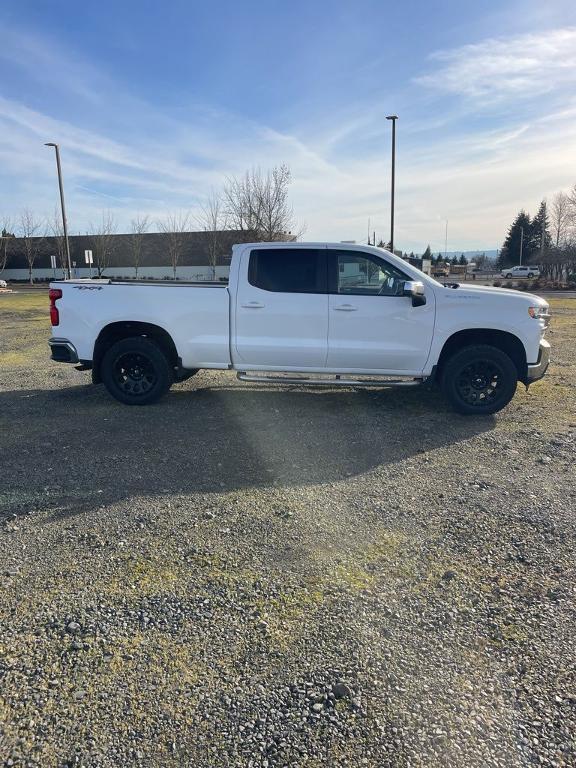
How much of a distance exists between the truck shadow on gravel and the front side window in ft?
4.88

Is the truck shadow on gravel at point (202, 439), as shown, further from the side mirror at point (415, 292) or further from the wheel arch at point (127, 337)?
the side mirror at point (415, 292)

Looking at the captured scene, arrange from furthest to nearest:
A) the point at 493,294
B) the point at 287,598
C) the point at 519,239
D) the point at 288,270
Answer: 1. the point at 519,239
2. the point at 288,270
3. the point at 493,294
4. the point at 287,598

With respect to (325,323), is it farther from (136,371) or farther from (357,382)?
(136,371)

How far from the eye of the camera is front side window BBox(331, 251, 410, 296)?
629 cm

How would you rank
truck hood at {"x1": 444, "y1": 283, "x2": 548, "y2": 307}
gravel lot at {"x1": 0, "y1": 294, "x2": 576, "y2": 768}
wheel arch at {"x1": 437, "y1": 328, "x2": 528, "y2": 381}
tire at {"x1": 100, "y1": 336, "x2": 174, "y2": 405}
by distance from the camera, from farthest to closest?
tire at {"x1": 100, "y1": 336, "x2": 174, "y2": 405}, wheel arch at {"x1": 437, "y1": 328, "x2": 528, "y2": 381}, truck hood at {"x1": 444, "y1": 283, "x2": 548, "y2": 307}, gravel lot at {"x1": 0, "y1": 294, "x2": 576, "y2": 768}

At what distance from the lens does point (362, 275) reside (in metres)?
6.32

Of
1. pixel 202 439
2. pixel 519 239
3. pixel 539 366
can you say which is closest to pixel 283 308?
pixel 202 439

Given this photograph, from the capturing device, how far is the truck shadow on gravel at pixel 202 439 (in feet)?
14.6

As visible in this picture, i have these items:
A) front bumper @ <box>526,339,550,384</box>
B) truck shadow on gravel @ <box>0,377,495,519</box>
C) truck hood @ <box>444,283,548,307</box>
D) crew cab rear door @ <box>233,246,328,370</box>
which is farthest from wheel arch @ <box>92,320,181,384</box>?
front bumper @ <box>526,339,550,384</box>

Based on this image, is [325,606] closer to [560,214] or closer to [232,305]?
[232,305]

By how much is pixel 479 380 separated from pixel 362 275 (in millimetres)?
1859

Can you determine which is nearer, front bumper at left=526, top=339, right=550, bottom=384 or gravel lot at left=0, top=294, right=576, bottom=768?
gravel lot at left=0, top=294, right=576, bottom=768

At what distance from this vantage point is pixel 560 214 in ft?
230

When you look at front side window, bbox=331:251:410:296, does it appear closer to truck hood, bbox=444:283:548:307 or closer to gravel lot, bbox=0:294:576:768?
truck hood, bbox=444:283:548:307
